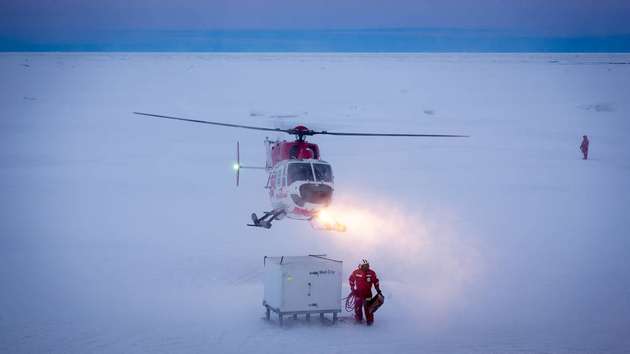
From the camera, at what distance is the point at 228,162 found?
32.3 m

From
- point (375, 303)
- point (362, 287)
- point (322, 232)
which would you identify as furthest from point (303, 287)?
point (322, 232)

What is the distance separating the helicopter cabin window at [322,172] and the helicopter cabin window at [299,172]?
0.49 feet

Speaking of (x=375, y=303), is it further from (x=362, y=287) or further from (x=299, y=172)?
(x=299, y=172)

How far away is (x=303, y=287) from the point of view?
45.1ft

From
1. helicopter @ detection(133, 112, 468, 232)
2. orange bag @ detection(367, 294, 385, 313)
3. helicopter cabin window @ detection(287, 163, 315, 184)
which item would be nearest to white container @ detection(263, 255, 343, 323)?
orange bag @ detection(367, 294, 385, 313)

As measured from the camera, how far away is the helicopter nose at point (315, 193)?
1612 centimetres

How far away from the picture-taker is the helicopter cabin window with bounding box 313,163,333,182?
16.4 meters

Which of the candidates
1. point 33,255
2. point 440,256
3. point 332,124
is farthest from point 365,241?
point 332,124

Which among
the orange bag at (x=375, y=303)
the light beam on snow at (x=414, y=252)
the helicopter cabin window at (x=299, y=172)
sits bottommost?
the orange bag at (x=375, y=303)

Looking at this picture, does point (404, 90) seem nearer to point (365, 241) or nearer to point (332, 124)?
point (332, 124)

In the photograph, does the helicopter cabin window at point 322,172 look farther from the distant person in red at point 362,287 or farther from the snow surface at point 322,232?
the snow surface at point 322,232

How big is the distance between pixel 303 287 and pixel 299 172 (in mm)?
3623

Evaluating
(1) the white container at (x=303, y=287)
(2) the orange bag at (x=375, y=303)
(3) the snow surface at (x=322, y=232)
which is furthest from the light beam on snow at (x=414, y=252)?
(1) the white container at (x=303, y=287)

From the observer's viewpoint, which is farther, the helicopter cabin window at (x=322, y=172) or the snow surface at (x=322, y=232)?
the helicopter cabin window at (x=322, y=172)
